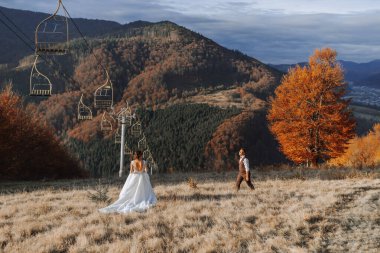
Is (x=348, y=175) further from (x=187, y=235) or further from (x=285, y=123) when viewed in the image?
(x=187, y=235)

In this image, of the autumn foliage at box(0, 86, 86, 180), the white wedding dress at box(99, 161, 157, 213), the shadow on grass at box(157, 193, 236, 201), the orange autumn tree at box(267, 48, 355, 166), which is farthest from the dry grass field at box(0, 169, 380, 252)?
the autumn foliage at box(0, 86, 86, 180)

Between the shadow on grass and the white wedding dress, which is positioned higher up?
the white wedding dress

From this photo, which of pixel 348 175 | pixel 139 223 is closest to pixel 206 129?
pixel 348 175

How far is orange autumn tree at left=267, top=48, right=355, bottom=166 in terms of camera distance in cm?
3488

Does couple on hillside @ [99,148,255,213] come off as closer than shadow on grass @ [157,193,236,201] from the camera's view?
Yes

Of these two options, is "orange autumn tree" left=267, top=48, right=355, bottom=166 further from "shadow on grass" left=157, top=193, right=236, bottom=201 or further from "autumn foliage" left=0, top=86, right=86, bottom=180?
"autumn foliage" left=0, top=86, right=86, bottom=180

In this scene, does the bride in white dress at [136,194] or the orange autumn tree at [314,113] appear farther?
the orange autumn tree at [314,113]

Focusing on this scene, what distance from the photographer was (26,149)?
42594mm

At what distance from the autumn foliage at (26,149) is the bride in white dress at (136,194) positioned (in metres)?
25.1

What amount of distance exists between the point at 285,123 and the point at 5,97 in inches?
1104

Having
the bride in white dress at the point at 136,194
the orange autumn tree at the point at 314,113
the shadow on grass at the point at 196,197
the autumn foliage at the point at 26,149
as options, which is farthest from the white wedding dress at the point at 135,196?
the autumn foliage at the point at 26,149

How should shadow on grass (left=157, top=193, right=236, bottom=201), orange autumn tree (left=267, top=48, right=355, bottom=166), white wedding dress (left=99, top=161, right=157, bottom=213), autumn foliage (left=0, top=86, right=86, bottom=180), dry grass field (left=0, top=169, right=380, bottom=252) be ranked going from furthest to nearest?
autumn foliage (left=0, top=86, right=86, bottom=180)
orange autumn tree (left=267, top=48, right=355, bottom=166)
shadow on grass (left=157, top=193, right=236, bottom=201)
white wedding dress (left=99, top=161, right=157, bottom=213)
dry grass field (left=0, top=169, right=380, bottom=252)

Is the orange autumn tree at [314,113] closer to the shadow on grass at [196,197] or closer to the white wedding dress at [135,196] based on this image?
the shadow on grass at [196,197]

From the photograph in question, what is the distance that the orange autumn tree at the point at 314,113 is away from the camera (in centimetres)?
3488
